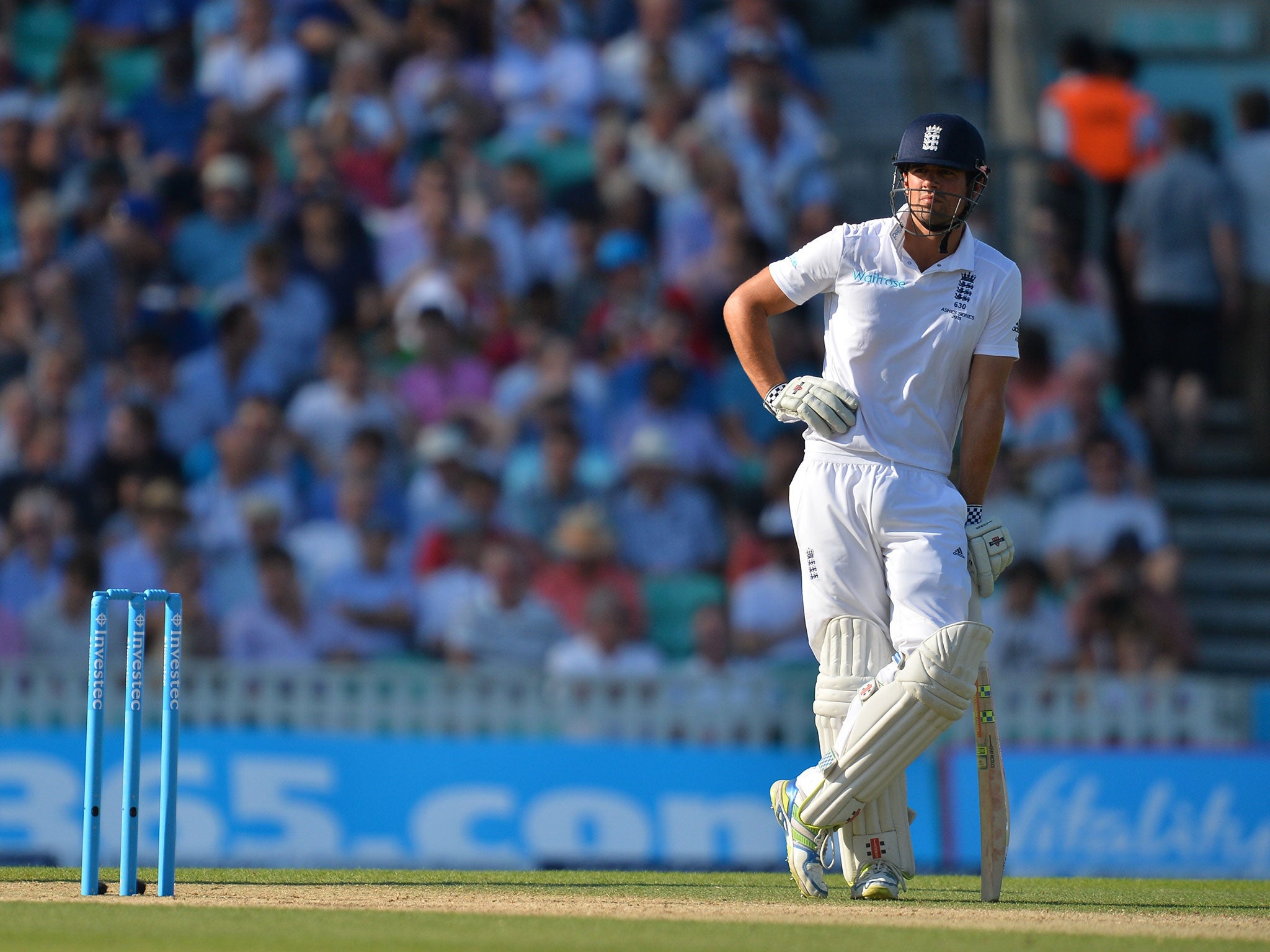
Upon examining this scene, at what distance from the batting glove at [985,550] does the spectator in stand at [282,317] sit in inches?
255

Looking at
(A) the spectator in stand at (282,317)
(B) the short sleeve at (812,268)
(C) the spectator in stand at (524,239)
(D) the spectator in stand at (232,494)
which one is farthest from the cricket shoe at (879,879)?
(C) the spectator in stand at (524,239)

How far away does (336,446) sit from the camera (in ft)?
35.1

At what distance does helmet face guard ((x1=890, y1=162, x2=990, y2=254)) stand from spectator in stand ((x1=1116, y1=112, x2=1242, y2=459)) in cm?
654

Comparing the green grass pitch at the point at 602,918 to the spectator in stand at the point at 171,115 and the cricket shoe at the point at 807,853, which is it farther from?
the spectator in stand at the point at 171,115

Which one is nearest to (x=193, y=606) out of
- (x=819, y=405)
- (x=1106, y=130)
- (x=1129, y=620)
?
(x=1129, y=620)

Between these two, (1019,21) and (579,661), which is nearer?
(579,661)

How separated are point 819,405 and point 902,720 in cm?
92

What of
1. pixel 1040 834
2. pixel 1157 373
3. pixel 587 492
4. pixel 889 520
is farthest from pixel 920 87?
pixel 889 520

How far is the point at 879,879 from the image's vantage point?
17.9 ft

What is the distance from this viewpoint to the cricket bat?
5.49 m

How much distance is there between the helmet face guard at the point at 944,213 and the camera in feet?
17.9

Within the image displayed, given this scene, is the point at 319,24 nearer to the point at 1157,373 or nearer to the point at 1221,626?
the point at 1157,373

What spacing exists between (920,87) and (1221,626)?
516 cm

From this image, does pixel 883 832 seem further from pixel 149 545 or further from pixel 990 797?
pixel 149 545
